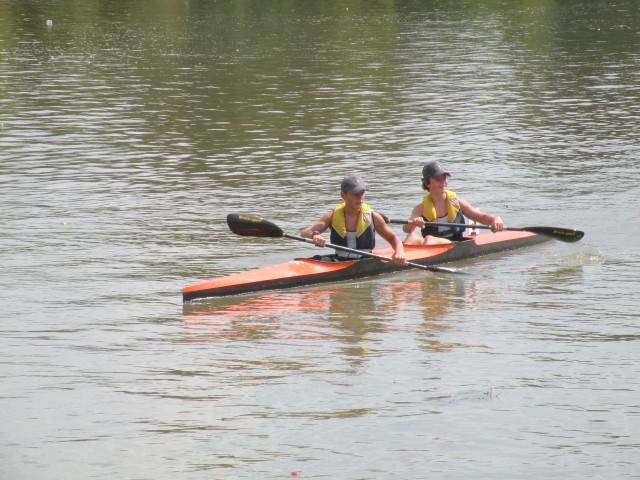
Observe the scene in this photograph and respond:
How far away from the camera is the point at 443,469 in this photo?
7953 mm

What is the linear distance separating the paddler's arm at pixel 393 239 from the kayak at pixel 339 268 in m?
0.23

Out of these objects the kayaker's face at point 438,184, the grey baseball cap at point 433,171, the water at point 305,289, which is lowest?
the water at point 305,289

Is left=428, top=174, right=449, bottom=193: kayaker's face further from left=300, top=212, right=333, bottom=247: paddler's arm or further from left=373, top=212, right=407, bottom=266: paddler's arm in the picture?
left=300, top=212, right=333, bottom=247: paddler's arm

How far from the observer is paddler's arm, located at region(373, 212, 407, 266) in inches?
516

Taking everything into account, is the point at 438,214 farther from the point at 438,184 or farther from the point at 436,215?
the point at 438,184

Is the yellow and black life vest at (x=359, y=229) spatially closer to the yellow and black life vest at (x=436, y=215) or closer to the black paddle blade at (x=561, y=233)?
the yellow and black life vest at (x=436, y=215)

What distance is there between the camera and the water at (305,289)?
845 cm

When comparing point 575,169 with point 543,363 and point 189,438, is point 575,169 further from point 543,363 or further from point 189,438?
point 189,438

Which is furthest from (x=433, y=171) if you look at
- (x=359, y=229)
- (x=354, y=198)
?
(x=354, y=198)

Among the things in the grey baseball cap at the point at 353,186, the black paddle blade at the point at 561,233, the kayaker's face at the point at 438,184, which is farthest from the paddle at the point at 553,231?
the grey baseball cap at the point at 353,186

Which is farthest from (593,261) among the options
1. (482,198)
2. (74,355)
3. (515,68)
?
(515,68)

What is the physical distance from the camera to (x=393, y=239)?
13.3 metres

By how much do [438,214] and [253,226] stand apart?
2343mm

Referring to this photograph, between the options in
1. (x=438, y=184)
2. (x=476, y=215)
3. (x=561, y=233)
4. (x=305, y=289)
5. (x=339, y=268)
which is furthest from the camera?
(x=476, y=215)
